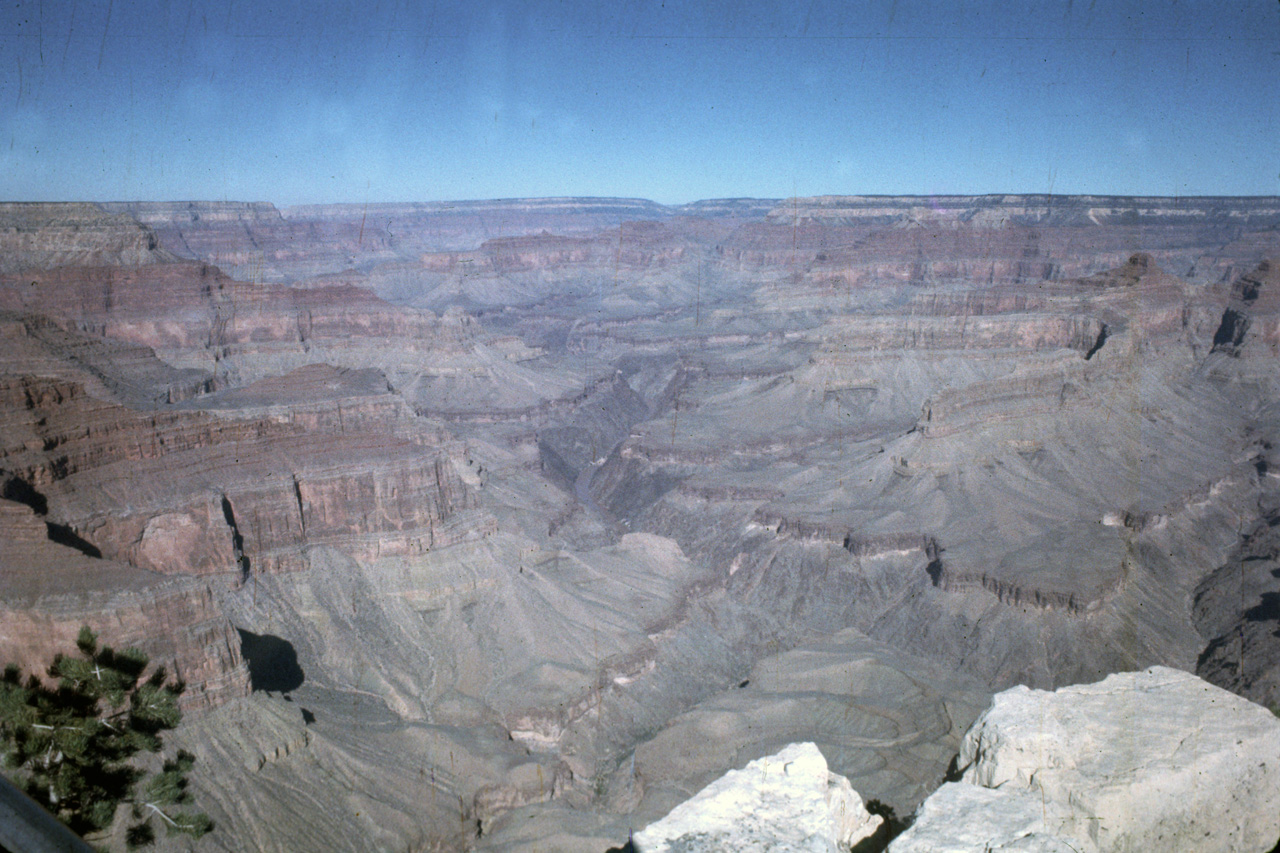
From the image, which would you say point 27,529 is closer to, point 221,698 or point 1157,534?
point 221,698

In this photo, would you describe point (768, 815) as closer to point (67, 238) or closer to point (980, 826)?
point (980, 826)

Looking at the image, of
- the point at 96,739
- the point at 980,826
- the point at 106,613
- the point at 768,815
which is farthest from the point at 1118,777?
the point at 106,613

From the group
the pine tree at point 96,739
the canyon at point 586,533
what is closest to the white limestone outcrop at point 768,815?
the canyon at point 586,533

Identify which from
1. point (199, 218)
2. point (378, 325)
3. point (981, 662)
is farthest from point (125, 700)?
point (199, 218)

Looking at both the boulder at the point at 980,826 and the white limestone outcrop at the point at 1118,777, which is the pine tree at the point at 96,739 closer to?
the boulder at the point at 980,826

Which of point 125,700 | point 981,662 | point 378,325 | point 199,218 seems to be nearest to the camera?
point 125,700

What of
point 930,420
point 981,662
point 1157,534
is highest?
point 930,420
